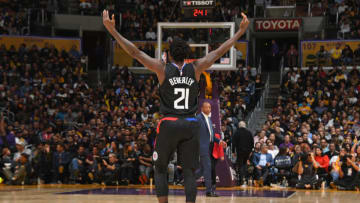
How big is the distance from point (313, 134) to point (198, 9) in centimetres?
595

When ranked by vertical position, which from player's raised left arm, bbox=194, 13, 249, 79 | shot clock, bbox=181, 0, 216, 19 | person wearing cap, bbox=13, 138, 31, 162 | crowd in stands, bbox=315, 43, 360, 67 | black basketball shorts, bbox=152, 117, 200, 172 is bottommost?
person wearing cap, bbox=13, 138, 31, 162

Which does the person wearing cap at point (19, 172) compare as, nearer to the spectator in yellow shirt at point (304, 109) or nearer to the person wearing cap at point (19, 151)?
the person wearing cap at point (19, 151)

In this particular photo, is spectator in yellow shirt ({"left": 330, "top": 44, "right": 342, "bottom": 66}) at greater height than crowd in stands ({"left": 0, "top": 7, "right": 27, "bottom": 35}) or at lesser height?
lesser

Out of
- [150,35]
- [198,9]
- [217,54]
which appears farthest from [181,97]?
[150,35]

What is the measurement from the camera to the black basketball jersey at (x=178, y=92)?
6641 millimetres

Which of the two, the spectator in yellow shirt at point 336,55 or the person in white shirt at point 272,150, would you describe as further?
the spectator in yellow shirt at point 336,55

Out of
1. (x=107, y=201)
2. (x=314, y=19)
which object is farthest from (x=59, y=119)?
(x=314, y=19)

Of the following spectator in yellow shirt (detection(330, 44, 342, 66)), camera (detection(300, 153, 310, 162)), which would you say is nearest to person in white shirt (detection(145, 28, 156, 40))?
spectator in yellow shirt (detection(330, 44, 342, 66))

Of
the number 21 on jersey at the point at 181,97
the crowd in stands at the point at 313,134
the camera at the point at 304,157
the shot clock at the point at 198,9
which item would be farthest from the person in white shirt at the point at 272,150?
the number 21 on jersey at the point at 181,97

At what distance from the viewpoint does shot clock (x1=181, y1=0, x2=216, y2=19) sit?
1605 centimetres

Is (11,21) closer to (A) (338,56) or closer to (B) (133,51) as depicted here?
(A) (338,56)

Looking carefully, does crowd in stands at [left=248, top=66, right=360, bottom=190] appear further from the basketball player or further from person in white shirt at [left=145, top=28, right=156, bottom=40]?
the basketball player

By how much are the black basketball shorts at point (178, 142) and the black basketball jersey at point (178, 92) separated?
0.36ft

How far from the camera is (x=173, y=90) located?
6.65 metres
